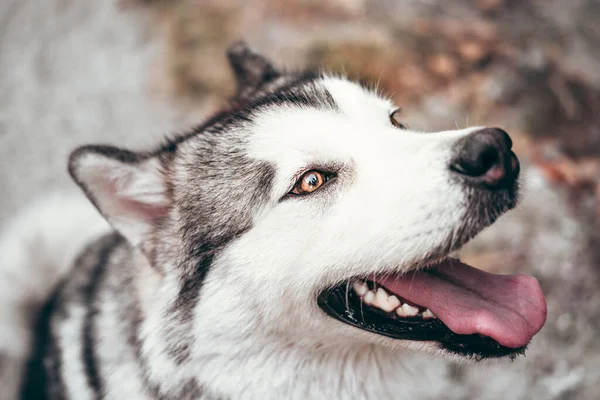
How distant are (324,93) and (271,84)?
0.84 meters

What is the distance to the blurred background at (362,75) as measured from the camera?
17.6 ft

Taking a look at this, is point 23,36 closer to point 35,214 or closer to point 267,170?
point 35,214

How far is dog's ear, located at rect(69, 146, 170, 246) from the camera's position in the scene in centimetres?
301

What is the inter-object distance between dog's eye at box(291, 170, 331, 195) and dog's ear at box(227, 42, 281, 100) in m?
1.40

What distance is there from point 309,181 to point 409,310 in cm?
85

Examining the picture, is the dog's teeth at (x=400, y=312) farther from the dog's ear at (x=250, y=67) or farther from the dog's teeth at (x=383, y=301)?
the dog's ear at (x=250, y=67)

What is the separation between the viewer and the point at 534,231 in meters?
5.28

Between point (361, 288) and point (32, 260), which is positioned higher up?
point (32, 260)

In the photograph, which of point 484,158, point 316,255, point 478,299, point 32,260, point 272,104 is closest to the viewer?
point 484,158

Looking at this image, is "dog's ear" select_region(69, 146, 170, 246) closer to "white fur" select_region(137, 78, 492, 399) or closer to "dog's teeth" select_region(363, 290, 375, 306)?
"white fur" select_region(137, 78, 492, 399)

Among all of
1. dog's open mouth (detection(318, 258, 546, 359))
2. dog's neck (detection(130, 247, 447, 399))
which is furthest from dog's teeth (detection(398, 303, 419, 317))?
dog's neck (detection(130, 247, 447, 399))

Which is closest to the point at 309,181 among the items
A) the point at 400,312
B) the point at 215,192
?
the point at 215,192

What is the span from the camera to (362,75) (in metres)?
5.51

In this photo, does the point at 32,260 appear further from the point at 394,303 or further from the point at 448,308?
the point at 448,308
